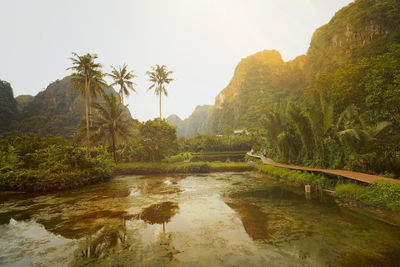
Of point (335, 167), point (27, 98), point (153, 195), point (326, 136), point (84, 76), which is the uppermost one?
Result: point (27, 98)

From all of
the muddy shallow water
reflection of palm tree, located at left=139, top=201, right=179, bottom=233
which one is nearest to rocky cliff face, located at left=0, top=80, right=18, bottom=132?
the muddy shallow water

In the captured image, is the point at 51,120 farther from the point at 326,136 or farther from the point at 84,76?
the point at 326,136

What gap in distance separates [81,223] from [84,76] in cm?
1573

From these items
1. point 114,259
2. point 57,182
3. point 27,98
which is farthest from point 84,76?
point 27,98

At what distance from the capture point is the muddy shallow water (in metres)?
4.33

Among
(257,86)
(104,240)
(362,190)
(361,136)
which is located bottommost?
(104,240)

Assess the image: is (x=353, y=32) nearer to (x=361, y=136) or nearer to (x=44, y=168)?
(x=361, y=136)

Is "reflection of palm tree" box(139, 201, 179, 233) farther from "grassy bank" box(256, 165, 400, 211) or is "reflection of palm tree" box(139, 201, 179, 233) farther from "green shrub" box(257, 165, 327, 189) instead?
"green shrub" box(257, 165, 327, 189)

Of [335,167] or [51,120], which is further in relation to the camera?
[51,120]

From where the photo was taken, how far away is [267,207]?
796 centimetres

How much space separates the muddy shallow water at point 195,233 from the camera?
433cm

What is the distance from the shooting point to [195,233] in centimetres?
575

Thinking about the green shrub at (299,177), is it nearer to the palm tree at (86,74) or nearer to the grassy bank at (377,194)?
the grassy bank at (377,194)

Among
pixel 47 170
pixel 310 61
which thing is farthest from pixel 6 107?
pixel 310 61
